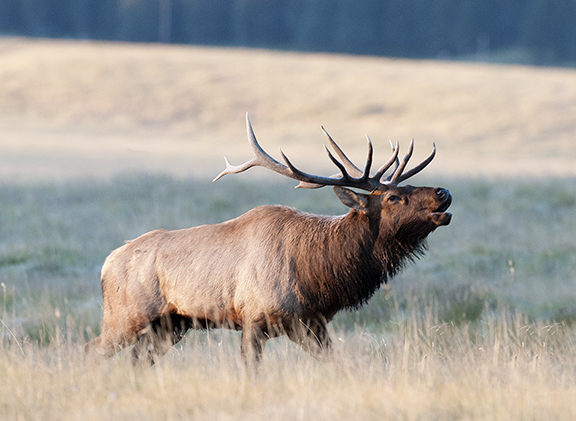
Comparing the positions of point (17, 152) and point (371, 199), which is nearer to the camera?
Result: point (371, 199)

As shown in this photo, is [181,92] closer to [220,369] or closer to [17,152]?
[17,152]

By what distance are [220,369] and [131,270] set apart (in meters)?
0.97

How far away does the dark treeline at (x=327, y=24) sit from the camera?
215ft

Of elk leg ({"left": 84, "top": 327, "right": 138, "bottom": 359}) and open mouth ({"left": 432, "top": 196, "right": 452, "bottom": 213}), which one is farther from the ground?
open mouth ({"left": 432, "top": 196, "right": 452, "bottom": 213})

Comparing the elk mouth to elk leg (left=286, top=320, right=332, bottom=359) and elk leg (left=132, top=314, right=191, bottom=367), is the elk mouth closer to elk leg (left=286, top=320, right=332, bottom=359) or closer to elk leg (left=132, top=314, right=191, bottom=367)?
elk leg (left=286, top=320, right=332, bottom=359)

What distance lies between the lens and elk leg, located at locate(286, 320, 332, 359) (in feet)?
15.5

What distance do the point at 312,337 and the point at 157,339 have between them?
1.09m

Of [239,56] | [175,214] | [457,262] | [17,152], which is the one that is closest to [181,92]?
[239,56]

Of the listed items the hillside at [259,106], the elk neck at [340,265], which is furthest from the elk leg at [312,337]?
the hillside at [259,106]

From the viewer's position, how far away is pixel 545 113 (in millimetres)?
36875

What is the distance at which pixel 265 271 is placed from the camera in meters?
4.76

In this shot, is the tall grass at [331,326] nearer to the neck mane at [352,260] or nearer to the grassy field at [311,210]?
the grassy field at [311,210]

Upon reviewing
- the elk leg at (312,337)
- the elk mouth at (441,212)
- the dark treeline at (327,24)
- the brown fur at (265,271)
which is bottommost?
the elk leg at (312,337)

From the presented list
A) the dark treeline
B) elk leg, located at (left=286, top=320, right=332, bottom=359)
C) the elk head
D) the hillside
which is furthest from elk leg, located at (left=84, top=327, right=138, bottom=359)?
the dark treeline
